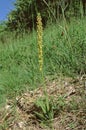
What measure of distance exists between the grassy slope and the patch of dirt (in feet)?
0.80

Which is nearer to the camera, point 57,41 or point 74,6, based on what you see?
point 57,41

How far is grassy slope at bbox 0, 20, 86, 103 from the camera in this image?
211 inches

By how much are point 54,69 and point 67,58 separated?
0.82 feet

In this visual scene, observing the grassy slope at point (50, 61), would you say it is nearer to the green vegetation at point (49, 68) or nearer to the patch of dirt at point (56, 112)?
the green vegetation at point (49, 68)

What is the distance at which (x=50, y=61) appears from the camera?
577 centimetres

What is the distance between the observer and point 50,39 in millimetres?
7051

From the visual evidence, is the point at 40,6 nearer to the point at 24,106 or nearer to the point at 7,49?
the point at 7,49

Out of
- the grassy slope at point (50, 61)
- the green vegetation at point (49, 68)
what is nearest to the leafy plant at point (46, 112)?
the green vegetation at point (49, 68)

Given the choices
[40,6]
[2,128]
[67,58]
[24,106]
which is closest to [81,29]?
[67,58]

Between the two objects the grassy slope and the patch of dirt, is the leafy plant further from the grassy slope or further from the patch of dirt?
the grassy slope

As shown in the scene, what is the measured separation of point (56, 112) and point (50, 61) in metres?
1.47

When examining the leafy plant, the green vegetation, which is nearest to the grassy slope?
the green vegetation

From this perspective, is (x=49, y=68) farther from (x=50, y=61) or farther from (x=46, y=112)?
(x=46, y=112)

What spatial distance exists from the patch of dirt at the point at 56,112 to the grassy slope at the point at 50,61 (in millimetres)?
245
